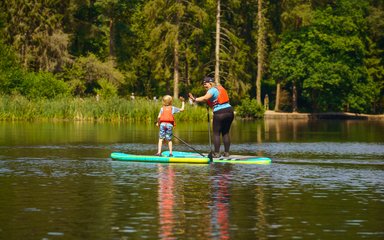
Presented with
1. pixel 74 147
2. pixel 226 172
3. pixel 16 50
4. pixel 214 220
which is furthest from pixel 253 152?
pixel 16 50

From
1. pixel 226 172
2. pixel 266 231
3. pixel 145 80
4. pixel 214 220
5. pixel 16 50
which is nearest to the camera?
pixel 266 231

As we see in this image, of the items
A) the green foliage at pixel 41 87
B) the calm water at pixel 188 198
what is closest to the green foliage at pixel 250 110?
the green foliage at pixel 41 87

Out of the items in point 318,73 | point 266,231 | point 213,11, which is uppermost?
point 213,11

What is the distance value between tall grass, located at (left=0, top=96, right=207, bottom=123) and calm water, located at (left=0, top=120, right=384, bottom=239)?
32508mm

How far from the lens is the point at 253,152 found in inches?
1292

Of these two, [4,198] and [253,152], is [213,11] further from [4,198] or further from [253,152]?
[4,198]

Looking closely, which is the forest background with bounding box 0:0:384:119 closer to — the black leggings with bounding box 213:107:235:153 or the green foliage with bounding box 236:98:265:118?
the green foliage with bounding box 236:98:265:118

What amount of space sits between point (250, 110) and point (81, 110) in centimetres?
2095

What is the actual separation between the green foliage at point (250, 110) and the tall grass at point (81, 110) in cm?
1678

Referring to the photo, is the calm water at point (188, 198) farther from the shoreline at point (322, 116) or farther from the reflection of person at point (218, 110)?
the shoreline at point (322, 116)

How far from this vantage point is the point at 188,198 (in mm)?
17953

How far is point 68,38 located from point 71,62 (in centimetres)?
215

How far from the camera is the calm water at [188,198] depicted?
46.4 ft

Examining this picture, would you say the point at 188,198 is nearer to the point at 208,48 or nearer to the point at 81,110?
the point at 81,110
